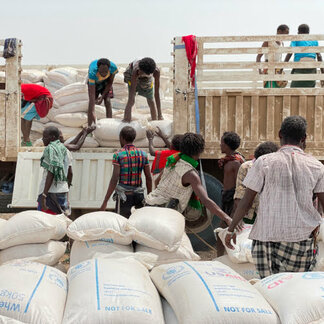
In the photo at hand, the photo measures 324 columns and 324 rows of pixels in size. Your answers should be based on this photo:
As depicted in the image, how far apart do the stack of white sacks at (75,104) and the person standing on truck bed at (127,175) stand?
1153mm

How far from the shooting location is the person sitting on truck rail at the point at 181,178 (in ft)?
14.4

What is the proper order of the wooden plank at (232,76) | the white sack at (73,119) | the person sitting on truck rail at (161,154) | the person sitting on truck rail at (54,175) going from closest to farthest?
the person sitting on truck rail at (161,154)
the person sitting on truck rail at (54,175)
the wooden plank at (232,76)
the white sack at (73,119)

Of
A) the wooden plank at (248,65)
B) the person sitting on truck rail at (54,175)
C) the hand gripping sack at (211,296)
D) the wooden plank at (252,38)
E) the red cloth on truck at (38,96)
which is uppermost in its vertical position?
the wooden plank at (252,38)

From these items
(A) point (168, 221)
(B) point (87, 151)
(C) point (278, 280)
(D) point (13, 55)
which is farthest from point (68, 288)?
(D) point (13, 55)

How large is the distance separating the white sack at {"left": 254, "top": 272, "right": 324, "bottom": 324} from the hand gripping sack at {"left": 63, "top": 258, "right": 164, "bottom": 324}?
54cm

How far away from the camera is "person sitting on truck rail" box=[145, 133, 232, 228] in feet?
14.4

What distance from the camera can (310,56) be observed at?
6.76 m

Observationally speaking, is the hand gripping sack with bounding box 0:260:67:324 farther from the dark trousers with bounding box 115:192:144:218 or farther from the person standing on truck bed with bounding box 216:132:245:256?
the person standing on truck bed with bounding box 216:132:245:256

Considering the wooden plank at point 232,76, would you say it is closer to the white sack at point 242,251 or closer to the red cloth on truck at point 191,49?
the red cloth on truck at point 191,49

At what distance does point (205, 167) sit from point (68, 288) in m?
3.77

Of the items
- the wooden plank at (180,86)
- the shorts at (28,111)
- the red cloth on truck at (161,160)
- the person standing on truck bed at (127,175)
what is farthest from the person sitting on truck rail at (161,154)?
the shorts at (28,111)

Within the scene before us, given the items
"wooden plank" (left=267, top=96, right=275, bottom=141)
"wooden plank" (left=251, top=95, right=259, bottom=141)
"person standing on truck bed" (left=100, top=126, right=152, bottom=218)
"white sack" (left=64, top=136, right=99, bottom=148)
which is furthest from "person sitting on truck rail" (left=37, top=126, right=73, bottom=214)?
"wooden plank" (left=267, top=96, right=275, bottom=141)

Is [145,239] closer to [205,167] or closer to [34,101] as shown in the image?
[205,167]

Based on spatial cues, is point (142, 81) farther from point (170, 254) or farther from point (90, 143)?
point (170, 254)
